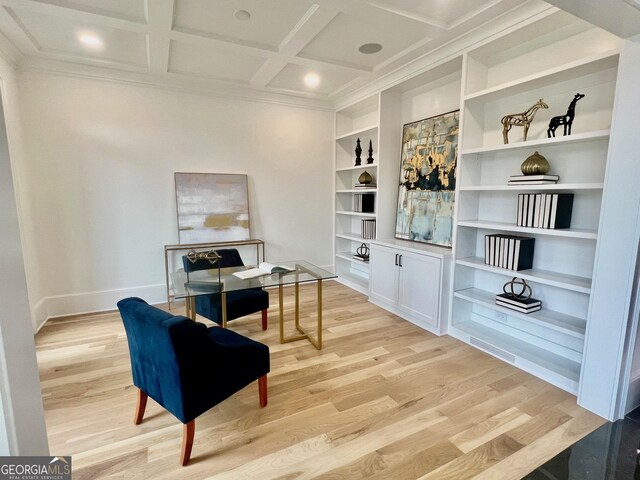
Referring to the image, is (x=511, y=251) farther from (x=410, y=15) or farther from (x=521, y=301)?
(x=410, y=15)

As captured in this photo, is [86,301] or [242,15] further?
[86,301]

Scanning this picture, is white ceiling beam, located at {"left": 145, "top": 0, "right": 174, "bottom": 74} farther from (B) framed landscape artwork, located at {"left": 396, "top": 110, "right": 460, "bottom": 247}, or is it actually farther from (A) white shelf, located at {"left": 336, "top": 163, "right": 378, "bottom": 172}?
(B) framed landscape artwork, located at {"left": 396, "top": 110, "right": 460, "bottom": 247}

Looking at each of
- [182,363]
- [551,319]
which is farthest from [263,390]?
[551,319]

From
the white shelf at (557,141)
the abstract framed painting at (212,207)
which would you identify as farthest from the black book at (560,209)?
the abstract framed painting at (212,207)

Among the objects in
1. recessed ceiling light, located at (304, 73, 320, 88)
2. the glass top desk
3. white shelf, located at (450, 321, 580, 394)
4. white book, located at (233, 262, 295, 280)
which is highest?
recessed ceiling light, located at (304, 73, 320, 88)

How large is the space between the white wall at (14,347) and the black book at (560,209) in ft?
9.82

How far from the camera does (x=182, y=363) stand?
5.08 ft

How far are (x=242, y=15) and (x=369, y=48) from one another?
1257mm

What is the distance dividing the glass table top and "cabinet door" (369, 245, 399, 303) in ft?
3.57

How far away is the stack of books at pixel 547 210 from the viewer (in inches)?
93.7

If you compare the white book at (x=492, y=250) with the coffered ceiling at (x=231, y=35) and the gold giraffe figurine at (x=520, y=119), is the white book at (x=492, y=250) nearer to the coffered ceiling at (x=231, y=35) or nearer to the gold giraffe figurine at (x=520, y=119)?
the gold giraffe figurine at (x=520, y=119)

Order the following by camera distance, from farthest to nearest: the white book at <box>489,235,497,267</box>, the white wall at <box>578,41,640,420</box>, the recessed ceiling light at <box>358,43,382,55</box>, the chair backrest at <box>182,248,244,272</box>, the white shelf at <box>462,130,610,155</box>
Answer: the chair backrest at <box>182,248,244,272</box>
the recessed ceiling light at <box>358,43,382,55</box>
the white book at <box>489,235,497,267</box>
the white shelf at <box>462,130,610,155</box>
the white wall at <box>578,41,640,420</box>

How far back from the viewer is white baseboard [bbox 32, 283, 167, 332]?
11.5 ft

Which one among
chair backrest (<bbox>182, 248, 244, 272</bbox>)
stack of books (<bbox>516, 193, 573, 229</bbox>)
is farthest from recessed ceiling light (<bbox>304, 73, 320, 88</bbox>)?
stack of books (<bbox>516, 193, 573, 229</bbox>)
